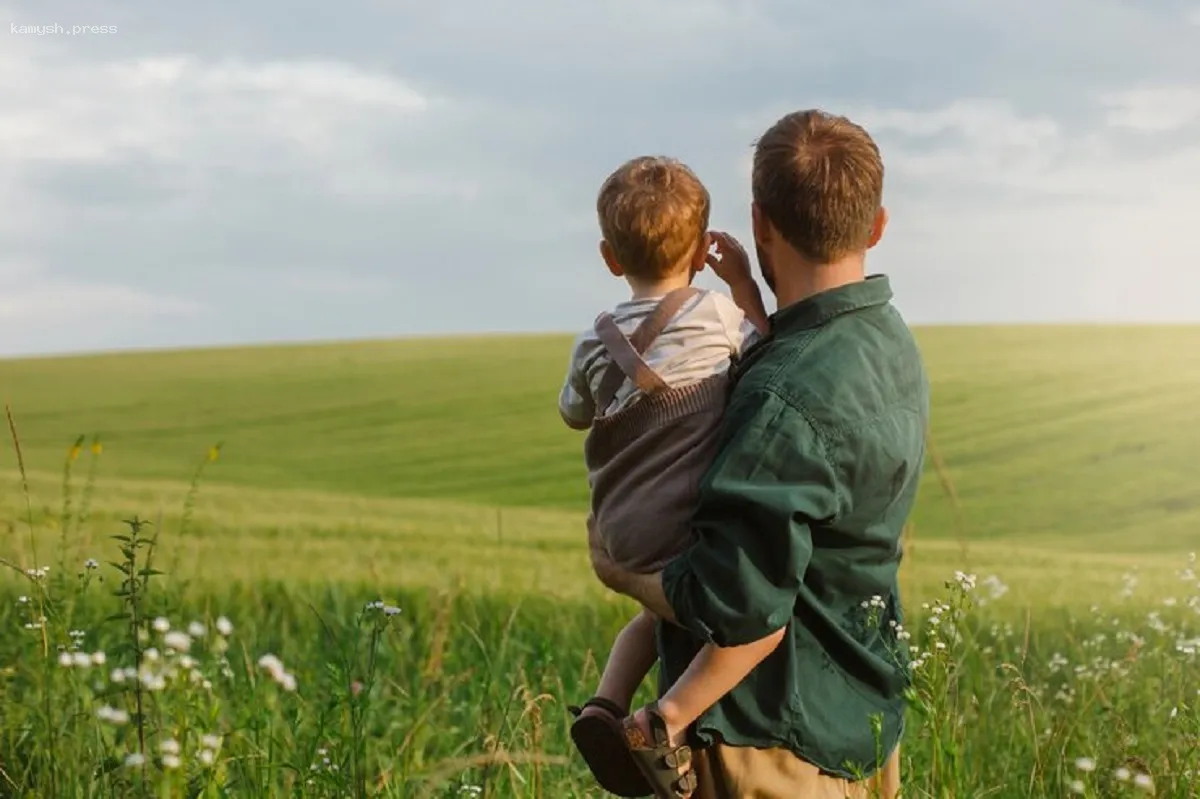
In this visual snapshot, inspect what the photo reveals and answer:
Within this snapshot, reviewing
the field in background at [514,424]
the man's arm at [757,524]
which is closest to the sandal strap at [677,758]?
the man's arm at [757,524]

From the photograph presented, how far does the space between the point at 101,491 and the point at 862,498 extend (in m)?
12.0

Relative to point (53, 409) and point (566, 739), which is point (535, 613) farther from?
point (53, 409)

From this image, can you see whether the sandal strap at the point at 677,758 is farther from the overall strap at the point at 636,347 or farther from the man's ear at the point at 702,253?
the man's ear at the point at 702,253

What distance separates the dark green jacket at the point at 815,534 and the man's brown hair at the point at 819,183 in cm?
11

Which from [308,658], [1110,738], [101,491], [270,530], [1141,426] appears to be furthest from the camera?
[1141,426]

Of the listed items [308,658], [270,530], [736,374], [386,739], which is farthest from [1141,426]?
[736,374]

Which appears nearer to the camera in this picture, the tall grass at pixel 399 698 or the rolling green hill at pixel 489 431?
the tall grass at pixel 399 698

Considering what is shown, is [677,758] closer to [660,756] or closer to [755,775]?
[660,756]

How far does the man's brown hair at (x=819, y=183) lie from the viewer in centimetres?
273

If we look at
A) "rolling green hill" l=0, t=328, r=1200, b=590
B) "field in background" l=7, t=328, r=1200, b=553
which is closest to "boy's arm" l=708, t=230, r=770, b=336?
"rolling green hill" l=0, t=328, r=1200, b=590

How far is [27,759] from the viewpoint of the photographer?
14.8ft

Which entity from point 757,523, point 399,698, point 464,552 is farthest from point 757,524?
point 464,552

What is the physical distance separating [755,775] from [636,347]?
85cm

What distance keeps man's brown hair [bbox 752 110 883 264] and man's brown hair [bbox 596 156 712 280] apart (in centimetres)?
19
